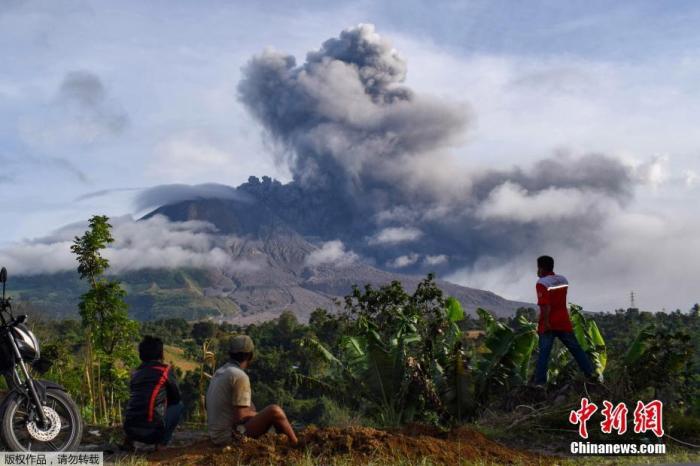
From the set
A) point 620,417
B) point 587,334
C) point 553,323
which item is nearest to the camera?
point 620,417

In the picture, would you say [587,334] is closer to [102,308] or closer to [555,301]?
[555,301]

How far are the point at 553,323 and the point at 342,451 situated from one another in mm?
4630

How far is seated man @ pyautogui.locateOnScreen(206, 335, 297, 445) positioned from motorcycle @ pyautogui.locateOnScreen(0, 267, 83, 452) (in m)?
1.50

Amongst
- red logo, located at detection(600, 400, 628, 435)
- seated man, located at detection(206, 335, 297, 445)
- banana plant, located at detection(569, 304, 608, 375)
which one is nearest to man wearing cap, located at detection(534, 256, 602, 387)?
red logo, located at detection(600, 400, 628, 435)

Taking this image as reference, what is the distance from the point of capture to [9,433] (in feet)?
24.1

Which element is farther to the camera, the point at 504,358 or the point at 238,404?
the point at 504,358

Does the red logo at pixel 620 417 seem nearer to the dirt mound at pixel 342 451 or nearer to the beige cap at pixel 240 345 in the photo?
the dirt mound at pixel 342 451

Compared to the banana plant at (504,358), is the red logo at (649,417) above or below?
below

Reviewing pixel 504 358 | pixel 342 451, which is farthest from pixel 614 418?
pixel 342 451

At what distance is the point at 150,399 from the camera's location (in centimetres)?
843

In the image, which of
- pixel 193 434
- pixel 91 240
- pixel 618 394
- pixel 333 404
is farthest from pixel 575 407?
pixel 91 240

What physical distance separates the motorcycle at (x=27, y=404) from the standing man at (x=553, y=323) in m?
6.62

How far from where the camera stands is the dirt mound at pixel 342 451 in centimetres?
733

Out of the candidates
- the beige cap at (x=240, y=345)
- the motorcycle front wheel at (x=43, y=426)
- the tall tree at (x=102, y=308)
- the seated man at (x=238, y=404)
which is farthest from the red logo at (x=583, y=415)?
the tall tree at (x=102, y=308)
